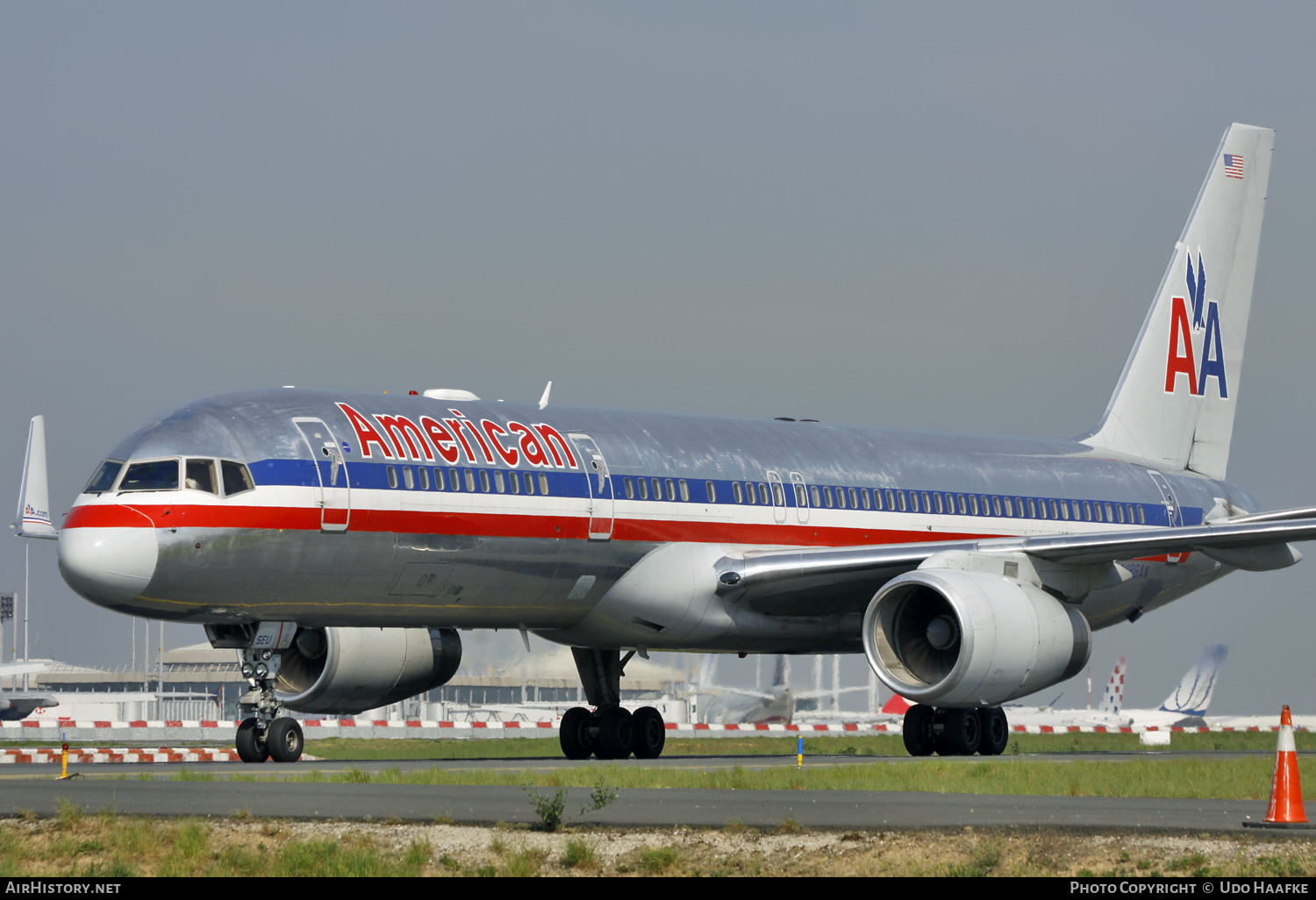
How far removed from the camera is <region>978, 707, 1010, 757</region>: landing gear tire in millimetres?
26234

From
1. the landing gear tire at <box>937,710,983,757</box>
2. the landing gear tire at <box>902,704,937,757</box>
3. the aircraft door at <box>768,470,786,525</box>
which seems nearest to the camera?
the landing gear tire at <box>937,710,983,757</box>

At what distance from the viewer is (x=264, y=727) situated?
21859mm

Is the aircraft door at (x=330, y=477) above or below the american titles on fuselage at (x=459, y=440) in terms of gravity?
below

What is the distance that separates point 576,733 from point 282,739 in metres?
6.33

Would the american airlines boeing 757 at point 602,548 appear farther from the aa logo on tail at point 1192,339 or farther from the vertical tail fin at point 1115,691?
the vertical tail fin at point 1115,691

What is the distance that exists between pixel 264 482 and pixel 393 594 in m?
2.32

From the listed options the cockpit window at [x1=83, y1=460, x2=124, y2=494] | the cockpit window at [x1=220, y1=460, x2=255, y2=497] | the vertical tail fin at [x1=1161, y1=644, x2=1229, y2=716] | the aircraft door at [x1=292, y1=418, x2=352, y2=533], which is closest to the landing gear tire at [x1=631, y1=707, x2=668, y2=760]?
the aircraft door at [x1=292, y1=418, x2=352, y2=533]

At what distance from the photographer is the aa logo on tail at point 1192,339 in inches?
1350

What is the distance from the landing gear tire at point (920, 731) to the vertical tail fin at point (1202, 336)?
9.19 meters

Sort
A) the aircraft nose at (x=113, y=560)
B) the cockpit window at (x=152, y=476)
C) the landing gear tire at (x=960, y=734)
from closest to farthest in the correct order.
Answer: the aircraft nose at (x=113, y=560), the cockpit window at (x=152, y=476), the landing gear tire at (x=960, y=734)

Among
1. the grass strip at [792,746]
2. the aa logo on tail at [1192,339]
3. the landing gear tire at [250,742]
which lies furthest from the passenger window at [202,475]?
the aa logo on tail at [1192,339]

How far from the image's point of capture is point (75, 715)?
85.4 meters

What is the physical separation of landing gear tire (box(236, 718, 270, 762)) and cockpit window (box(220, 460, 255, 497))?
9.33ft

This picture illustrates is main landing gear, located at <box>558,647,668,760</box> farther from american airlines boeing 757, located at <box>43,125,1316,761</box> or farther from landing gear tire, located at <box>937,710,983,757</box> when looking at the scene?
landing gear tire, located at <box>937,710,983,757</box>
